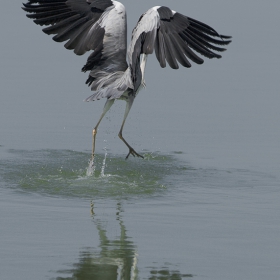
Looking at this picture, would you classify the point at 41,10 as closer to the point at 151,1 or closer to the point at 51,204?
the point at 51,204

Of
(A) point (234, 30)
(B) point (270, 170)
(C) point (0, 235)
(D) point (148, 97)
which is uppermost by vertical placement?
(A) point (234, 30)

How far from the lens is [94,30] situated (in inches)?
428

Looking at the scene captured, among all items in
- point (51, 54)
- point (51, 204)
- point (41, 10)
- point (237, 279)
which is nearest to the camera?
point (237, 279)

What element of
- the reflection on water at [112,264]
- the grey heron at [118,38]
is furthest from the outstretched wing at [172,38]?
the reflection on water at [112,264]

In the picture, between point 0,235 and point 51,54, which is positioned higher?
point 51,54

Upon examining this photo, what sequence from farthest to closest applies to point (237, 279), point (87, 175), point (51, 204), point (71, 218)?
point (87, 175)
point (51, 204)
point (71, 218)
point (237, 279)

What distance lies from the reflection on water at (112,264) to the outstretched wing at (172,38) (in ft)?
11.4

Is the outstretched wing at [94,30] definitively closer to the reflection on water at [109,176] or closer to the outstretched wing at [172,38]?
the outstretched wing at [172,38]

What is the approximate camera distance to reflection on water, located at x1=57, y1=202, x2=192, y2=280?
19.8 feet

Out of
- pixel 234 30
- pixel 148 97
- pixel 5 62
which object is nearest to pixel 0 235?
pixel 148 97

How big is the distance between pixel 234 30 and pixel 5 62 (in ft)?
21.9

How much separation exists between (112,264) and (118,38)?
4988 mm

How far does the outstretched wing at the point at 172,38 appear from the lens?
32.9ft

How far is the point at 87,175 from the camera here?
32.9 feet
